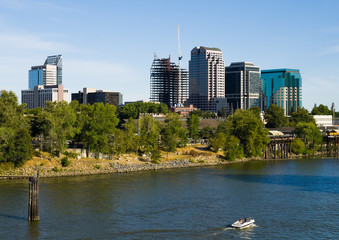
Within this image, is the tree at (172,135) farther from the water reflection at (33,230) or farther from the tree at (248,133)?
the water reflection at (33,230)

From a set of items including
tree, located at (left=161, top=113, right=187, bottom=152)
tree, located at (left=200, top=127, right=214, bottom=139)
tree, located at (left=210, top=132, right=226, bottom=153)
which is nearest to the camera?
tree, located at (left=161, top=113, right=187, bottom=152)

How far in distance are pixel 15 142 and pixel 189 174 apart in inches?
1452

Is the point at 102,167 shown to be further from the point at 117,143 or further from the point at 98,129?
the point at 98,129

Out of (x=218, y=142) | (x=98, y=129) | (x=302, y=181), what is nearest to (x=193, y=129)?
(x=218, y=142)

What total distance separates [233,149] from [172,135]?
18.6 m

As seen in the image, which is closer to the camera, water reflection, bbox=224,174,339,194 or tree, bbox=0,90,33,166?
water reflection, bbox=224,174,339,194

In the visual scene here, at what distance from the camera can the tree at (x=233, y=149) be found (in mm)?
121500

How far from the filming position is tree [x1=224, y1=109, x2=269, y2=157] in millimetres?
127625

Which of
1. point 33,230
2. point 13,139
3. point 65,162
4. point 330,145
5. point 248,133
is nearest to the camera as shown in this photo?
point 33,230

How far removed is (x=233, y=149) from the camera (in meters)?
123

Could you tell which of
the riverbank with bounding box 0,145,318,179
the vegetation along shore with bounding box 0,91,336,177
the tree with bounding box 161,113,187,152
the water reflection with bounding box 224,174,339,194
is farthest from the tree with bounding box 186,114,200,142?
the water reflection with bounding box 224,174,339,194

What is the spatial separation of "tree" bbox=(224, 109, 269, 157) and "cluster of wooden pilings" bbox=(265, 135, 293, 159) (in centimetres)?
627

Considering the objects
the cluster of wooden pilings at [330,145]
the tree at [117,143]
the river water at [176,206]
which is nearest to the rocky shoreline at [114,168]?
the tree at [117,143]

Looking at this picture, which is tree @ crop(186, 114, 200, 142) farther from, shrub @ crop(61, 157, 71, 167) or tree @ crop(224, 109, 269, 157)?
shrub @ crop(61, 157, 71, 167)
